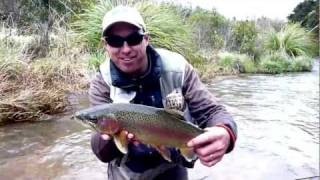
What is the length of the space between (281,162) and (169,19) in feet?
19.9

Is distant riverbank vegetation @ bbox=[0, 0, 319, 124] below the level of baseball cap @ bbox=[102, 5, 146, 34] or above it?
below

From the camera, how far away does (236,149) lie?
5.62 meters

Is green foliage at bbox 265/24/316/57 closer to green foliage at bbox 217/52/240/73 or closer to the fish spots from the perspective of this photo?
green foliage at bbox 217/52/240/73

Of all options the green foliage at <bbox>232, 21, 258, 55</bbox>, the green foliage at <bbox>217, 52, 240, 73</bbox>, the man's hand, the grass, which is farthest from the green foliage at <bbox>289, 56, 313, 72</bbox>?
the man's hand

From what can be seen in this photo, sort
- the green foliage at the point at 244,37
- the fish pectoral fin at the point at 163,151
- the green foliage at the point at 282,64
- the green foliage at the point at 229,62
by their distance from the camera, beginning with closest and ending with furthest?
the fish pectoral fin at the point at 163,151 < the green foliage at the point at 229,62 < the green foliage at the point at 282,64 < the green foliage at the point at 244,37

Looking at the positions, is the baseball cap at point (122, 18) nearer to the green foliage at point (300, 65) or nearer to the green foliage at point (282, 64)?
the green foliage at point (282, 64)

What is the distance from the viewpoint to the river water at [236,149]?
4793mm

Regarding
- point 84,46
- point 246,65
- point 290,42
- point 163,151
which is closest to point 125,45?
point 163,151

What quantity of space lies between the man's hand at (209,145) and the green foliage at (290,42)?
16.1 m

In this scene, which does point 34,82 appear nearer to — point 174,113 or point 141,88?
point 141,88

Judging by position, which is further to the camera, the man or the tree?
the tree

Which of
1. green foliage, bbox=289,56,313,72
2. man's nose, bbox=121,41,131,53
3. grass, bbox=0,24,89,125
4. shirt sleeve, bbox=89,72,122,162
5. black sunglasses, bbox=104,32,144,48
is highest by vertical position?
black sunglasses, bbox=104,32,144,48

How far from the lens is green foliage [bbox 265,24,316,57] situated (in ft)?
59.6

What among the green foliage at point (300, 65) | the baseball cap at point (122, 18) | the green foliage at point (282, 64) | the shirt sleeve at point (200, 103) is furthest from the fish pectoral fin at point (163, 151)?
the green foliage at point (300, 65)
